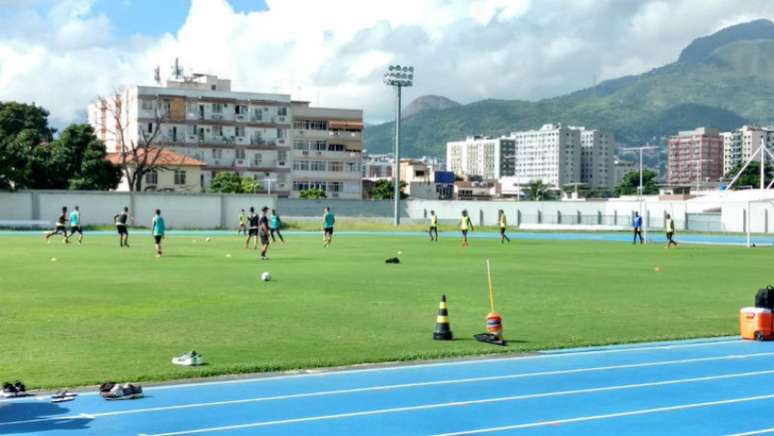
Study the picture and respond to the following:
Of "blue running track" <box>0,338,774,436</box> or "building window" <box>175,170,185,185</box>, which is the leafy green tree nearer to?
"building window" <box>175,170,185,185</box>

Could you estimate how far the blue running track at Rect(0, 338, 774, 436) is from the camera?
9000 mm

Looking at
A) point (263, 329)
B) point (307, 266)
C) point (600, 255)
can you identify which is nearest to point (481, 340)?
point (263, 329)

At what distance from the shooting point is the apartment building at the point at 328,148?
11350 centimetres

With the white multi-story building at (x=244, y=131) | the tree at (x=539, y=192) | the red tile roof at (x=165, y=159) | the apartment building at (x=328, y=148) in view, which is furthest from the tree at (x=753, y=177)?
the red tile roof at (x=165, y=159)

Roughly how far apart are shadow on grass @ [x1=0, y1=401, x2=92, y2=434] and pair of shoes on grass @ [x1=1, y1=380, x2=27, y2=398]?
226 millimetres

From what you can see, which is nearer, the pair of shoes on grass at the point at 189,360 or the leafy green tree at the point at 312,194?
the pair of shoes on grass at the point at 189,360

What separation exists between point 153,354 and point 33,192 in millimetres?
55118

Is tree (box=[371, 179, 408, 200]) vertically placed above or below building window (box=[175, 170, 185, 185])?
below

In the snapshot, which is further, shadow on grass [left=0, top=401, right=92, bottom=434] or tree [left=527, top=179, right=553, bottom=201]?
tree [left=527, top=179, right=553, bottom=201]

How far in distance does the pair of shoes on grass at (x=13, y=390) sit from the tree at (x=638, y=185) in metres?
163

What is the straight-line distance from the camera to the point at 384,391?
10688 mm

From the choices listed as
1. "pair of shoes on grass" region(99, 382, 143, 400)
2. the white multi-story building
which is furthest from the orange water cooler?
the white multi-story building

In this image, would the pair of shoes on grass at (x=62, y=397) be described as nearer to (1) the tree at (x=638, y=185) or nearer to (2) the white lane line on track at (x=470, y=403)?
(2) the white lane line on track at (x=470, y=403)

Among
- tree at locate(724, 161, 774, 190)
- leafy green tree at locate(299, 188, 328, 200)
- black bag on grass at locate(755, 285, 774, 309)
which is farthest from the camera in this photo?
tree at locate(724, 161, 774, 190)
